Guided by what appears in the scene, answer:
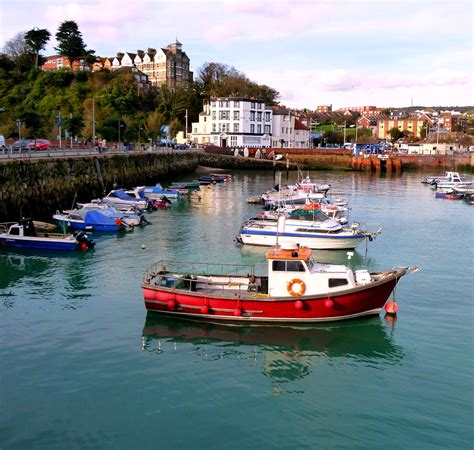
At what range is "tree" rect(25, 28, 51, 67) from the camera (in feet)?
431

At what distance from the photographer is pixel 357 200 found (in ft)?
220

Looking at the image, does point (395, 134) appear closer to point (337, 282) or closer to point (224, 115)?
point (224, 115)

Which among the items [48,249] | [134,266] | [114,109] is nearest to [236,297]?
[134,266]

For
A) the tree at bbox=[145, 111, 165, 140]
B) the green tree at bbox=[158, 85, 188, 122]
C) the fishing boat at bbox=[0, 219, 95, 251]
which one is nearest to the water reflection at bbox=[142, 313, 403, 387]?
the fishing boat at bbox=[0, 219, 95, 251]

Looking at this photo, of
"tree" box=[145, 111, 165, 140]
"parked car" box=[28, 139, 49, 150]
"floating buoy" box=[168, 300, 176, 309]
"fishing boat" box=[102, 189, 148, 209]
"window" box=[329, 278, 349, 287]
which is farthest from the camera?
"tree" box=[145, 111, 165, 140]

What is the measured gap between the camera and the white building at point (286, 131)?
440ft

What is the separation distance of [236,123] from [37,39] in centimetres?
5295

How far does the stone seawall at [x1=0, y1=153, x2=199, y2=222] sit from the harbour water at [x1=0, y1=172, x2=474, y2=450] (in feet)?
47.6

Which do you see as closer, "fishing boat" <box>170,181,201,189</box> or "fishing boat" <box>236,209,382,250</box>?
"fishing boat" <box>236,209,382,250</box>

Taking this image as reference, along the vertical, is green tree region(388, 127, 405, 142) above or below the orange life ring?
above

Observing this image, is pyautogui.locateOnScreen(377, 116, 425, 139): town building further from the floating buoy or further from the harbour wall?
the floating buoy

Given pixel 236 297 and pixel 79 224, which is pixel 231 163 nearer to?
pixel 79 224

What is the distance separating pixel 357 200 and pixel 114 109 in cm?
7221

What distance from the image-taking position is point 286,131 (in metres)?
137
